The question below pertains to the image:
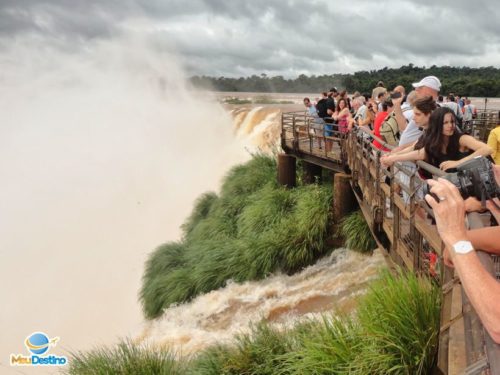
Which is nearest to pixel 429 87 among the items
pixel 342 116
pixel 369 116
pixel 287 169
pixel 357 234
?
pixel 357 234

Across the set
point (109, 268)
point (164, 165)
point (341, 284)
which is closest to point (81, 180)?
point (164, 165)

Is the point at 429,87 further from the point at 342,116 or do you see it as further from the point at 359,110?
the point at 342,116

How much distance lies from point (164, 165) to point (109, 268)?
9193mm

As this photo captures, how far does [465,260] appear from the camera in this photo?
1.52 metres

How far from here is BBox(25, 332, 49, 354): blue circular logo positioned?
10.0 m

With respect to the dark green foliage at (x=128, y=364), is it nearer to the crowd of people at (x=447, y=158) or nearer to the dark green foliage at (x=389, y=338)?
the dark green foliage at (x=389, y=338)

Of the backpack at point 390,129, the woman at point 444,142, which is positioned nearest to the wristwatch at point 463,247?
the woman at point 444,142

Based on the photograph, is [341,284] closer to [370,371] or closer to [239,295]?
[239,295]

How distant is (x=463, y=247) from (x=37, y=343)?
12.3 meters

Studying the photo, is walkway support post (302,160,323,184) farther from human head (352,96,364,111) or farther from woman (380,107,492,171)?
woman (380,107,492,171)

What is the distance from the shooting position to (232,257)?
27.5 feet

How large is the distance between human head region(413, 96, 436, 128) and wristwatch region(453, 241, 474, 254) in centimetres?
282

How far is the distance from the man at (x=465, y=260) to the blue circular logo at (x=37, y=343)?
1047 centimetres

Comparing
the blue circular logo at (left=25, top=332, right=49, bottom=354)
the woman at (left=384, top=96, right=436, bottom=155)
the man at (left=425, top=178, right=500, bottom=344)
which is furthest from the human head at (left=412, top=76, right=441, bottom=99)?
the blue circular logo at (left=25, top=332, right=49, bottom=354)
